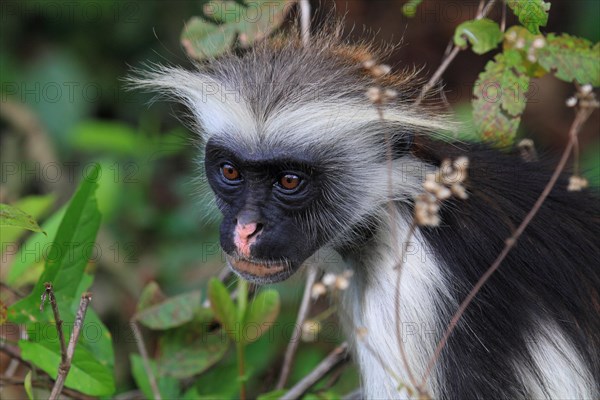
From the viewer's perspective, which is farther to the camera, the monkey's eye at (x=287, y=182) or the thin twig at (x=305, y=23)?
the thin twig at (x=305, y=23)

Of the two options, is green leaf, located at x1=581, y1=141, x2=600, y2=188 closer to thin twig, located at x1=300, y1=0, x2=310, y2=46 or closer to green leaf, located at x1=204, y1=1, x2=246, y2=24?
thin twig, located at x1=300, y1=0, x2=310, y2=46

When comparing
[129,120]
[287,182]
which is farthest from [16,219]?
[129,120]

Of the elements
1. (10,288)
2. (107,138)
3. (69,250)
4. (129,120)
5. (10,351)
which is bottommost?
(129,120)

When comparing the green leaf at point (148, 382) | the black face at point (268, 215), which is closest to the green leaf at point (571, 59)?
the black face at point (268, 215)

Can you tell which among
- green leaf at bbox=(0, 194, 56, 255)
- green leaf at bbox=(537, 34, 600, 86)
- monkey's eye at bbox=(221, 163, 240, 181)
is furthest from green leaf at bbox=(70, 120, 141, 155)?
green leaf at bbox=(537, 34, 600, 86)

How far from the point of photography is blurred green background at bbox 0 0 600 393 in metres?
7.45

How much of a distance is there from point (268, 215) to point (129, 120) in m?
5.66

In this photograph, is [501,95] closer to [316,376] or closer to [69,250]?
[316,376]

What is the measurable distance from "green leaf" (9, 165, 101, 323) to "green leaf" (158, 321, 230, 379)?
785mm

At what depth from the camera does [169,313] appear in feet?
15.1

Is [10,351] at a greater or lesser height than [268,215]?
→ lesser

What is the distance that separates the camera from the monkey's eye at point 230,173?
4141 mm

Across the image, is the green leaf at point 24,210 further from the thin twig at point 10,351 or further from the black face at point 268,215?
the black face at point 268,215

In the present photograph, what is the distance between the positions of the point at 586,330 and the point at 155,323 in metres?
2.11
